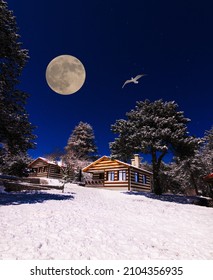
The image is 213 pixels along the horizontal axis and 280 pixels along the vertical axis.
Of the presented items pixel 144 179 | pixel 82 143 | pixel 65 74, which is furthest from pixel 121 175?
pixel 82 143

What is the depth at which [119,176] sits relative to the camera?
2694cm

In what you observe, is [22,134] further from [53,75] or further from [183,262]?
[183,262]

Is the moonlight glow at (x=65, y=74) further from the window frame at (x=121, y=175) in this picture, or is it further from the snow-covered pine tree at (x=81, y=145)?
the snow-covered pine tree at (x=81, y=145)

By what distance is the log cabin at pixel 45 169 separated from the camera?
39.1 meters

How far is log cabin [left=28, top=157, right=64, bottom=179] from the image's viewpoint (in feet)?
128

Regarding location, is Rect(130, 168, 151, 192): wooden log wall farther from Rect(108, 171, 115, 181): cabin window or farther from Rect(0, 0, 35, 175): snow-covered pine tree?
Rect(0, 0, 35, 175): snow-covered pine tree

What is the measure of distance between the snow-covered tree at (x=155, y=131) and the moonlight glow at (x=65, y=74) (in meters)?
6.75

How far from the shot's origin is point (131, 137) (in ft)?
59.3

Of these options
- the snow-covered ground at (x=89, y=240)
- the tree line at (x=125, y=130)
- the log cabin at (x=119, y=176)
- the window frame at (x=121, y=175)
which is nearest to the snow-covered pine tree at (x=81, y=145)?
the tree line at (x=125, y=130)

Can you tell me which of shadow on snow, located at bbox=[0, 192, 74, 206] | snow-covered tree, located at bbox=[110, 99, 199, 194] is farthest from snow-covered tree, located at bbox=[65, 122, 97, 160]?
shadow on snow, located at bbox=[0, 192, 74, 206]

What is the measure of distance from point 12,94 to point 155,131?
13726 millimetres

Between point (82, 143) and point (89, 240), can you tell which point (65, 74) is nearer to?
point (89, 240)

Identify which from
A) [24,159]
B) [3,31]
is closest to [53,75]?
[3,31]

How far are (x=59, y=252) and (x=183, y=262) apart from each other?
2863mm
